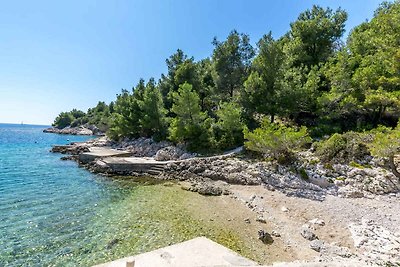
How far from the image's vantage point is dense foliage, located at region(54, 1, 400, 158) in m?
17.9

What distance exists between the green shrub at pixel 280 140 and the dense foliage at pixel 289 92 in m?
0.07

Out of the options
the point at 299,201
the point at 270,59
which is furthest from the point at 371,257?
the point at 270,59

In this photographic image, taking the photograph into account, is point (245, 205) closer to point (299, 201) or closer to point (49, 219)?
point (299, 201)

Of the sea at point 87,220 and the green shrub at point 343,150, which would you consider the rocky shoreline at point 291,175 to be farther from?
the sea at point 87,220

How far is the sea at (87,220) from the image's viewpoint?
353 inches

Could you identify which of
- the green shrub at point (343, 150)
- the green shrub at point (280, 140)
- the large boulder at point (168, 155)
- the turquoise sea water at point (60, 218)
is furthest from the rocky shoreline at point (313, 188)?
the turquoise sea water at point (60, 218)

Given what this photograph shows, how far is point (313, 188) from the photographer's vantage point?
49.5ft

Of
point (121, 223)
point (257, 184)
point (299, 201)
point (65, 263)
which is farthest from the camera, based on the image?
point (257, 184)

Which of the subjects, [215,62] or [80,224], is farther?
[215,62]

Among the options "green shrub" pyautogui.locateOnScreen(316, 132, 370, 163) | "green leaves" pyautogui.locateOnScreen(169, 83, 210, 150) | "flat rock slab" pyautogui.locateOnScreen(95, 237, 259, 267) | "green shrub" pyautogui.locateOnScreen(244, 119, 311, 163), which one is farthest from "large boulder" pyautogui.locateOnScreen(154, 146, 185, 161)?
"flat rock slab" pyautogui.locateOnScreen(95, 237, 259, 267)

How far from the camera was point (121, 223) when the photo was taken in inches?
452

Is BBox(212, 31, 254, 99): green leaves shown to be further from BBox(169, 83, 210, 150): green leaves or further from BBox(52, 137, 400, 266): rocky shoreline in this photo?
BBox(52, 137, 400, 266): rocky shoreline

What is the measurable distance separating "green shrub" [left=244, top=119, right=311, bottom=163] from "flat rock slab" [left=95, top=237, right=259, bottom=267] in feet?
38.8

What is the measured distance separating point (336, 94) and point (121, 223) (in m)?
23.2
